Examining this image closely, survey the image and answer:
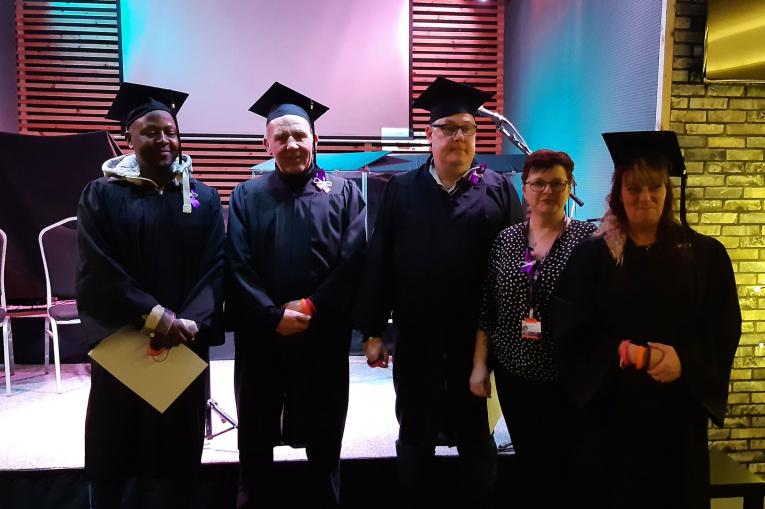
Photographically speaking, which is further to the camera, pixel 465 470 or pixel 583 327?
pixel 465 470

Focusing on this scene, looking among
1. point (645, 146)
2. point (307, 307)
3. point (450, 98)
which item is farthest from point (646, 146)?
point (307, 307)

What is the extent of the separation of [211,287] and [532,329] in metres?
1.19

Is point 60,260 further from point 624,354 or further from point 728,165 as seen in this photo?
point 728,165

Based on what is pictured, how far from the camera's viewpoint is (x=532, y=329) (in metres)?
1.79

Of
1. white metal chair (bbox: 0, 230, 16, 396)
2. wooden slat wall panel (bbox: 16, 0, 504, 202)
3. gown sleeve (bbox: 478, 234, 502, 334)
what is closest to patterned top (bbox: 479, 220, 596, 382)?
gown sleeve (bbox: 478, 234, 502, 334)

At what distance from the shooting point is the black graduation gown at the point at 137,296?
80.0 inches

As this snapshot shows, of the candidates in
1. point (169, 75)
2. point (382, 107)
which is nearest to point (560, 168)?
point (382, 107)

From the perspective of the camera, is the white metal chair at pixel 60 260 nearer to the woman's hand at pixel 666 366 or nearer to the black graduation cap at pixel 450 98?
the black graduation cap at pixel 450 98

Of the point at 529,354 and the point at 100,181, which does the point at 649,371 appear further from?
the point at 100,181

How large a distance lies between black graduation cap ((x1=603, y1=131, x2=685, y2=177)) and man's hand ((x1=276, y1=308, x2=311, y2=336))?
3.96 feet

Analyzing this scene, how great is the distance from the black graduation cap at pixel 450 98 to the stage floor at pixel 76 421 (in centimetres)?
161

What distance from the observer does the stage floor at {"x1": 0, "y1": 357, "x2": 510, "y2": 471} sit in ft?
8.89

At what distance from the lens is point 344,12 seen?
19.3ft

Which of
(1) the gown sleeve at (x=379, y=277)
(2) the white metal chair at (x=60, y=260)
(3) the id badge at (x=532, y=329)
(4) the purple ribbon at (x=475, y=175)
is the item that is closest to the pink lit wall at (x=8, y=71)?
(2) the white metal chair at (x=60, y=260)
